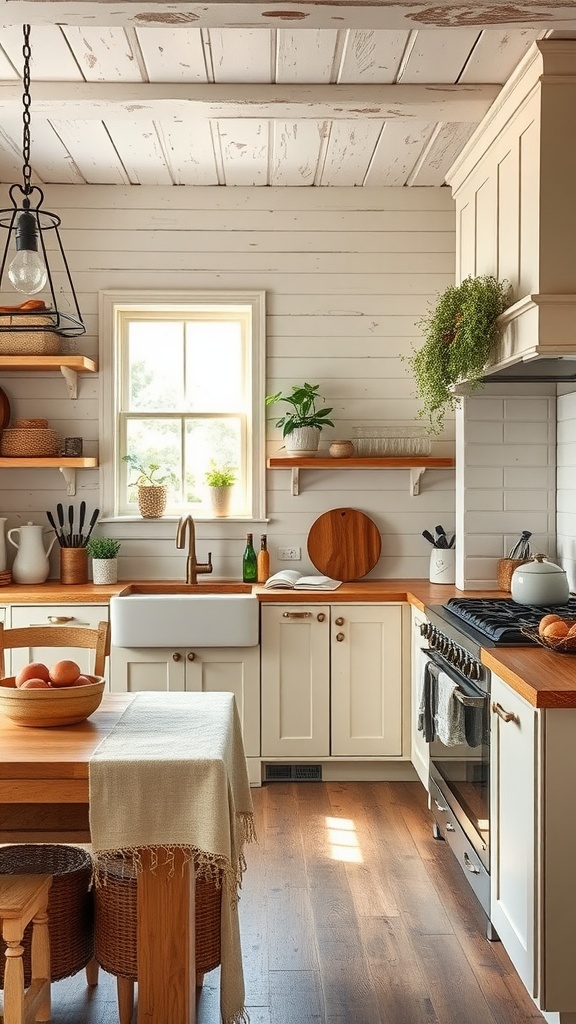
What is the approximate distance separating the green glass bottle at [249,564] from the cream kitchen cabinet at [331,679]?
1.39ft

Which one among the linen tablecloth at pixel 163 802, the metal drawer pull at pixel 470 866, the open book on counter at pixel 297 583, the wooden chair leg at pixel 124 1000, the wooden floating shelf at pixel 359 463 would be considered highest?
the wooden floating shelf at pixel 359 463

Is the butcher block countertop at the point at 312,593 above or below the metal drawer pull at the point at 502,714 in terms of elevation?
above

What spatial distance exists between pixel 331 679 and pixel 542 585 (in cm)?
136

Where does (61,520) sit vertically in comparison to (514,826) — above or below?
above

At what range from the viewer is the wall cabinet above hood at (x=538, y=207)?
10.1 feet

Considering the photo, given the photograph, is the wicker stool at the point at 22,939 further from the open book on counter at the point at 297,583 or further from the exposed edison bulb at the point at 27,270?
the open book on counter at the point at 297,583

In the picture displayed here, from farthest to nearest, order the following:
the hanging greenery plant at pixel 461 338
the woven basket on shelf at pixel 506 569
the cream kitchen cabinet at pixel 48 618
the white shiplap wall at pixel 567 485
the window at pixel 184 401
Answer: the window at pixel 184 401, the cream kitchen cabinet at pixel 48 618, the woven basket on shelf at pixel 506 569, the white shiplap wall at pixel 567 485, the hanging greenery plant at pixel 461 338

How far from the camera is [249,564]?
4.81 meters

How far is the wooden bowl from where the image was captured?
2.32m

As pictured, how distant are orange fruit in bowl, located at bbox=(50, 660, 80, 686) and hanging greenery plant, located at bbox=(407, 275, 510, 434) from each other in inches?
78.0

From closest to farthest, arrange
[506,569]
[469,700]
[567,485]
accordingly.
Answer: [469,700]
[567,485]
[506,569]

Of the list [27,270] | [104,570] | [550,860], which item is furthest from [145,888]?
[104,570]

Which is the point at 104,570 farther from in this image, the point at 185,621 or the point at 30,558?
the point at 185,621

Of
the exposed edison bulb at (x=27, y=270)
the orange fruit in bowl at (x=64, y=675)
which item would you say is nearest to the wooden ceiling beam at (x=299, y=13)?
the exposed edison bulb at (x=27, y=270)
